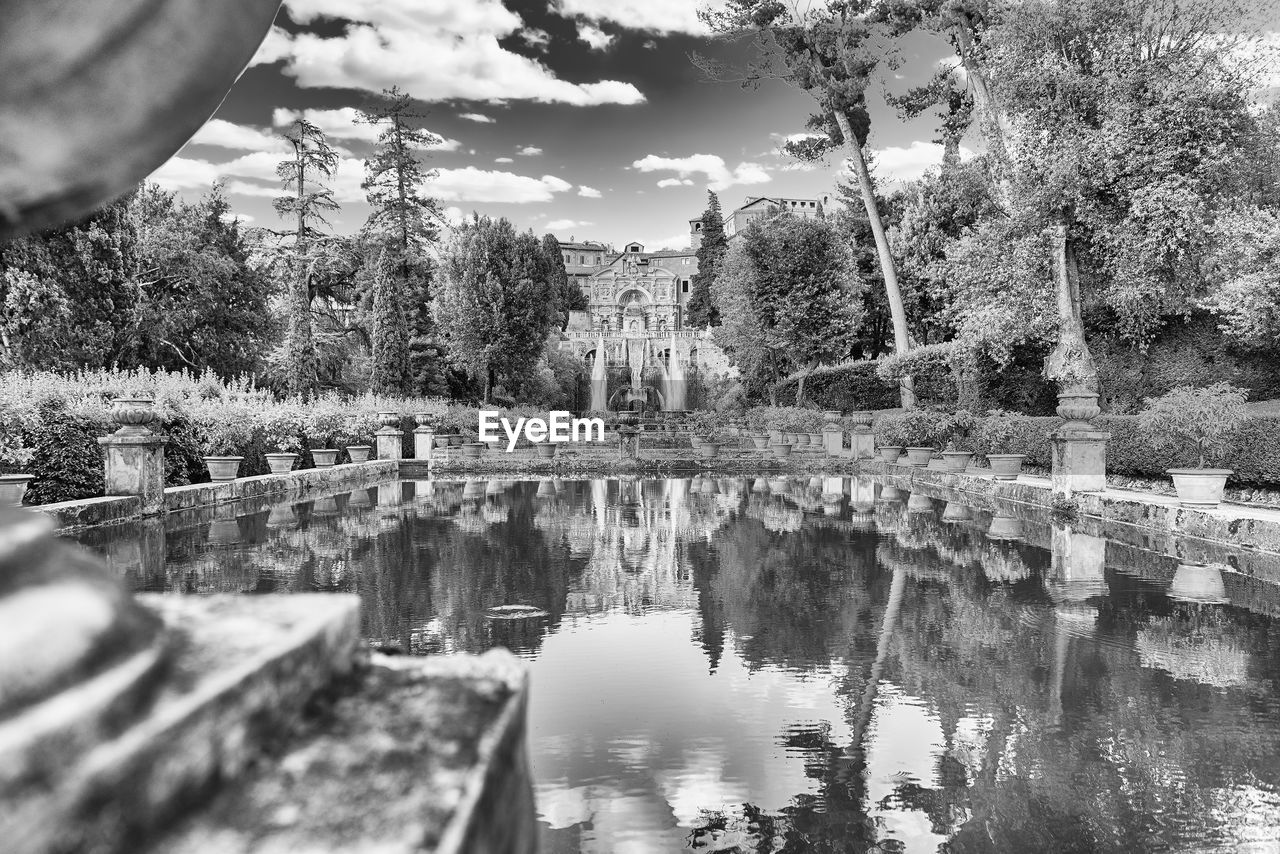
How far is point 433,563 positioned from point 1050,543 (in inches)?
254

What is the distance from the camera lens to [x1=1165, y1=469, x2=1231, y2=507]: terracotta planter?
9445 millimetres

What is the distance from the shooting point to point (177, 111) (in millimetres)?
1130

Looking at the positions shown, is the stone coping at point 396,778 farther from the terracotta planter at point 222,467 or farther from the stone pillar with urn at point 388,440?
the stone pillar with urn at point 388,440

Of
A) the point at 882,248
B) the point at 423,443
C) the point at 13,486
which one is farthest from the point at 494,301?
the point at 13,486

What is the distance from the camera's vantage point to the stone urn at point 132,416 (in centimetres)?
952

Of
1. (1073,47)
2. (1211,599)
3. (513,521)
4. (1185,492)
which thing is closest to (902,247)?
(1073,47)

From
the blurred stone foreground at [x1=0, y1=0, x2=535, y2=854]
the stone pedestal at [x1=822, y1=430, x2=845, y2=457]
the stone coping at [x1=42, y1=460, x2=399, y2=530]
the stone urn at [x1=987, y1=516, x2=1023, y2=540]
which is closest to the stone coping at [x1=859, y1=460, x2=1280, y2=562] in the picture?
the stone urn at [x1=987, y1=516, x2=1023, y2=540]

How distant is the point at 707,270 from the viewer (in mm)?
65812

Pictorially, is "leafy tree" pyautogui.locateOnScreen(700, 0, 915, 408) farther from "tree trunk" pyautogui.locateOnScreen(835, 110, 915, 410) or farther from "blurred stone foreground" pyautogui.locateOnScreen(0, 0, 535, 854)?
"blurred stone foreground" pyautogui.locateOnScreen(0, 0, 535, 854)

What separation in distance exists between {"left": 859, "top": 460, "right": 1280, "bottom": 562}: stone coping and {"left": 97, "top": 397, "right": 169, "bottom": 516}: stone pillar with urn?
11123mm

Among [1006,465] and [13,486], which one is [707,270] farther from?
[13,486]

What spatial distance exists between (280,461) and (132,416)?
4.59 meters

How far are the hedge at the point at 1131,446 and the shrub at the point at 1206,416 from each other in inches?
12.9

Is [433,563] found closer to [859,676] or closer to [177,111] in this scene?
[859,676]
